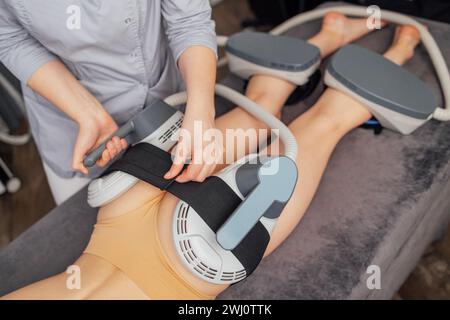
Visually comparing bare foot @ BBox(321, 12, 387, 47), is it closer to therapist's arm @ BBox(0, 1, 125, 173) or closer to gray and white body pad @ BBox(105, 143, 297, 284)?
gray and white body pad @ BBox(105, 143, 297, 284)

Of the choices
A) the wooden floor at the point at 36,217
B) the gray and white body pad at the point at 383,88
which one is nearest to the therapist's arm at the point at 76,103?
the gray and white body pad at the point at 383,88

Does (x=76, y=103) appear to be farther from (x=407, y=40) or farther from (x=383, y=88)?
(x=407, y=40)

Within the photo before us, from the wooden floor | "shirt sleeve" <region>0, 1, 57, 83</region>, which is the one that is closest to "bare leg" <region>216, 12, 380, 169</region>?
"shirt sleeve" <region>0, 1, 57, 83</region>

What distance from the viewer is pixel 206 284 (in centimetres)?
79

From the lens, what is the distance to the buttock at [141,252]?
30.3 inches

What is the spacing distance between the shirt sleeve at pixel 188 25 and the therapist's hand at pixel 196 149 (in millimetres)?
140

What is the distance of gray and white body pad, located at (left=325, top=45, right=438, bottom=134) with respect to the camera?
39.4 inches

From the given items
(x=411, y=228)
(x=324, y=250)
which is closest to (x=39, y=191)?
(x=324, y=250)

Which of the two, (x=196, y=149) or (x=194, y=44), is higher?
(x=194, y=44)

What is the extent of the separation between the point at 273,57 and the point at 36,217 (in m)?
1.07

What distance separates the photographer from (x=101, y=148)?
2.66 ft

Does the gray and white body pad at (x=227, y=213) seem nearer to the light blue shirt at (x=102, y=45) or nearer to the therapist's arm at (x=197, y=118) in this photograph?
the therapist's arm at (x=197, y=118)

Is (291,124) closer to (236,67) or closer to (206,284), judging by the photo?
(236,67)

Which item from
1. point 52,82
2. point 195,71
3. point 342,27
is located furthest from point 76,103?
point 342,27
